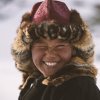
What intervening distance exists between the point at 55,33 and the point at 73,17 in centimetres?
13

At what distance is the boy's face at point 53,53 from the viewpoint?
2.93 m

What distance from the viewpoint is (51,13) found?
9.73 feet

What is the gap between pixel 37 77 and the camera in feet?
10.3

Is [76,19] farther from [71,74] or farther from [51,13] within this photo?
[71,74]

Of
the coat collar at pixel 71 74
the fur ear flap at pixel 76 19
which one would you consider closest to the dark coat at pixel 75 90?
the coat collar at pixel 71 74

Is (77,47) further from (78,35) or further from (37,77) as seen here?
(37,77)

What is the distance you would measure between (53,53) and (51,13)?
0.57ft

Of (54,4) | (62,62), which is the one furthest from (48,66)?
(54,4)

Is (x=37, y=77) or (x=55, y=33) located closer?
(x=55, y=33)

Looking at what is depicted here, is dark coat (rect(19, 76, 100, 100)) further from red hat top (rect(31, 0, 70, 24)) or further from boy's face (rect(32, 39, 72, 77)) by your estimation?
red hat top (rect(31, 0, 70, 24))

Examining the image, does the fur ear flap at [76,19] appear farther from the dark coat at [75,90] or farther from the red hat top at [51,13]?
the dark coat at [75,90]

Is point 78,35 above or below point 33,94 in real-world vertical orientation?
above

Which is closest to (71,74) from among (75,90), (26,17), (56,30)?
(75,90)

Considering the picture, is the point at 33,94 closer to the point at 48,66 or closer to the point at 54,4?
the point at 48,66
